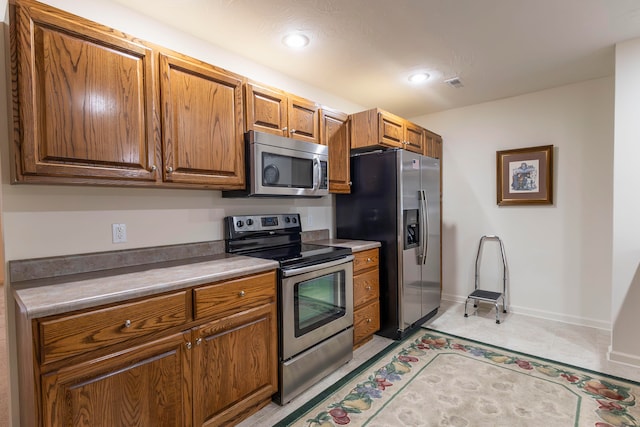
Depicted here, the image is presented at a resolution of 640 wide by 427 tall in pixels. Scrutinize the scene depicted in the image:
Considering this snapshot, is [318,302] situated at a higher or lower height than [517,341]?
higher

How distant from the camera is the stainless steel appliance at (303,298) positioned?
2.04m

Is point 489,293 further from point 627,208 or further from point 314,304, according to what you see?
point 314,304

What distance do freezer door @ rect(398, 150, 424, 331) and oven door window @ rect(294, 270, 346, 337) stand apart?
2.47 ft

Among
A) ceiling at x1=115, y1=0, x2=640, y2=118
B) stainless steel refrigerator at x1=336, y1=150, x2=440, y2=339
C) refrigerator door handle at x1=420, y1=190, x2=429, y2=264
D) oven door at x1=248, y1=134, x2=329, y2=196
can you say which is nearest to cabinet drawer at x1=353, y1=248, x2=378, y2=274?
stainless steel refrigerator at x1=336, y1=150, x2=440, y2=339

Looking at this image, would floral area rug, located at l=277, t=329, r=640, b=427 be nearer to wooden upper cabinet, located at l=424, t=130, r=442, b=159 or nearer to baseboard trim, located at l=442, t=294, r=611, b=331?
baseboard trim, located at l=442, t=294, r=611, b=331

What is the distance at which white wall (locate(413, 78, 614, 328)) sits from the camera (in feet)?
10.3

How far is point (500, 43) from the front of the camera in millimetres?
2359

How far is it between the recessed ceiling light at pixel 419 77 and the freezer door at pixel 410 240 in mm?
705

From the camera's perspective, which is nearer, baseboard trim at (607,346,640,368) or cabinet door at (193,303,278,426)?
cabinet door at (193,303,278,426)

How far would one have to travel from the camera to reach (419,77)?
2988 mm

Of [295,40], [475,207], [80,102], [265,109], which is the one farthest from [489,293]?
[80,102]

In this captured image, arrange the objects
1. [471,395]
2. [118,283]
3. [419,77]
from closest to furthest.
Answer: [118,283] → [471,395] → [419,77]

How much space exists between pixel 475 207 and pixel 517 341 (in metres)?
1.56

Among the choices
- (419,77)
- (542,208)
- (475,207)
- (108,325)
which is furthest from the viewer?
(475,207)
